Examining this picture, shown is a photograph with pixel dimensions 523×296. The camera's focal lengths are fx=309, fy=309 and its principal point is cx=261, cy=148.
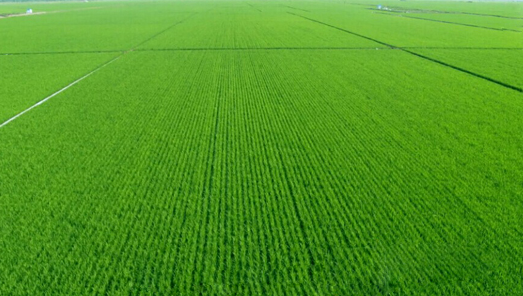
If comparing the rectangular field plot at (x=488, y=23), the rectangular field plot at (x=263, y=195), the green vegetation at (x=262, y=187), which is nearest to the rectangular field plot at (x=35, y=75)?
the green vegetation at (x=262, y=187)

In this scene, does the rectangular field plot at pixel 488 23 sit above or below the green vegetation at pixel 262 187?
above

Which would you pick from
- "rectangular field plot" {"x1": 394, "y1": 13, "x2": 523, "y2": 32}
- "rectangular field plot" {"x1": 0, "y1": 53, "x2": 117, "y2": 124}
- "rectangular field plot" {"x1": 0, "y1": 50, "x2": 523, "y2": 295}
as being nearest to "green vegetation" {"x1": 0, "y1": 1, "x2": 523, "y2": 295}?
"rectangular field plot" {"x1": 0, "y1": 50, "x2": 523, "y2": 295}

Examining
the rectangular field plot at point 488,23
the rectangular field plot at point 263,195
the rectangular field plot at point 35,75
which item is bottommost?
the rectangular field plot at point 263,195

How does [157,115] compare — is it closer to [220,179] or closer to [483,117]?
[220,179]

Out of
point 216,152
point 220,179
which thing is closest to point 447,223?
point 220,179

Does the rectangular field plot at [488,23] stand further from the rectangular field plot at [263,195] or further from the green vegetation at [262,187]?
the rectangular field plot at [263,195]

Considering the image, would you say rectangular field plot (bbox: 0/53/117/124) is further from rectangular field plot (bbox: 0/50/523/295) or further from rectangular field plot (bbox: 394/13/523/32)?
rectangular field plot (bbox: 394/13/523/32)
